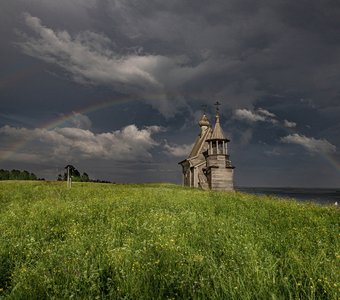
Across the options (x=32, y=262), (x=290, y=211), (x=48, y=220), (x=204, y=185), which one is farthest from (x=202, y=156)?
(x=32, y=262)

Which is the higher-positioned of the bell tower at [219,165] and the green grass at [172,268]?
the bell tower at [219,165]

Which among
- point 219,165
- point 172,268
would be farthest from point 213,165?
point 172,268

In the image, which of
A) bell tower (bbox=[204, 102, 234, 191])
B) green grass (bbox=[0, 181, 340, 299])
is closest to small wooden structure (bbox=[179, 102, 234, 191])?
bell tower (bbox=[204, 102, 234, 191])

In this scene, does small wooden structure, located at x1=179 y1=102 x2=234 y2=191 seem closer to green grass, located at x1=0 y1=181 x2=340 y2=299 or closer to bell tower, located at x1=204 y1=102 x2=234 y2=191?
bell tower, located at x1=204 y1=102 x2=234 y2=191

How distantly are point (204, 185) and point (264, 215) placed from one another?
38965 mm

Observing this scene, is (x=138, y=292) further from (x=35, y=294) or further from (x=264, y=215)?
(x=264, y=215)

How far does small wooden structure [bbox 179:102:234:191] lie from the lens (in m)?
45.5

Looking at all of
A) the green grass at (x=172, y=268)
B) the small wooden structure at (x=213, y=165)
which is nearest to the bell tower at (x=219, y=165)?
the small wooden structure at (x=213, y=165)

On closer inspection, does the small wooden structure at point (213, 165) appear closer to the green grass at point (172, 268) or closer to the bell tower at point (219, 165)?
the bell tower at point (219, 165)

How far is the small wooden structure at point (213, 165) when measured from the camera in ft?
149

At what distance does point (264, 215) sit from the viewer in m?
12.1

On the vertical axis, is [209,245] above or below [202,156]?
below

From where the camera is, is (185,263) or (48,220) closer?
(185,263)

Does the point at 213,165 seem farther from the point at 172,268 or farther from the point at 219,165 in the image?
the point at 172,268
